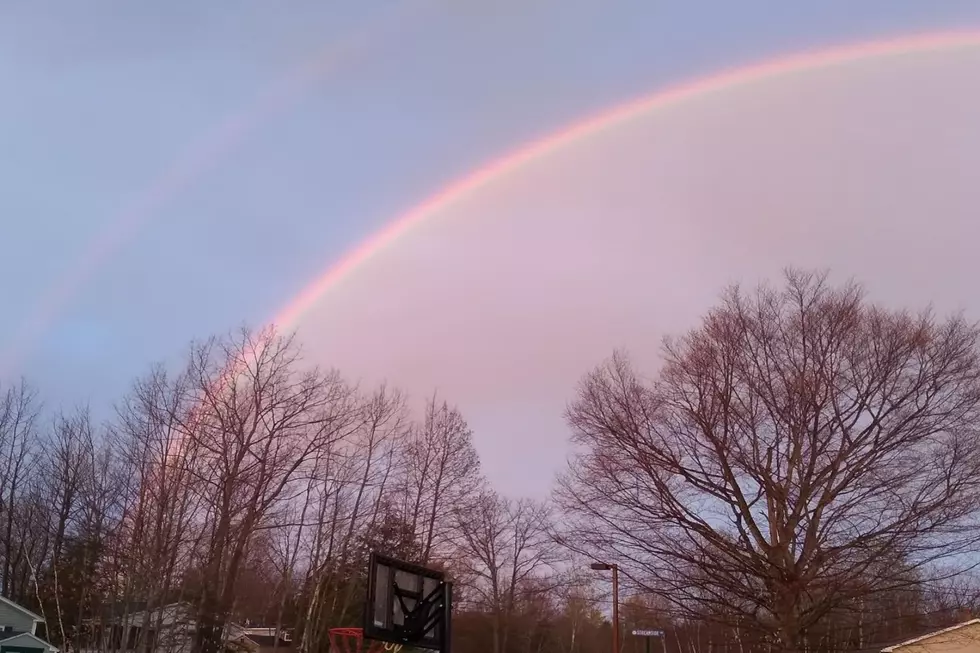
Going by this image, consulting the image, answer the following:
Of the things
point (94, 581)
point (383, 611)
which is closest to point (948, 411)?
point (383, 611)

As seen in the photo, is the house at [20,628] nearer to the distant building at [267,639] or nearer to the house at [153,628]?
the house at [153,628]

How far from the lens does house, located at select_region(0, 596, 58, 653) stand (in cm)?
3141

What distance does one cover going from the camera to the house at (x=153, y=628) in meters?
22.4

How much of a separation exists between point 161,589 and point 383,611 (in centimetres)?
1555

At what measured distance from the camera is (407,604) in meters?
10.1

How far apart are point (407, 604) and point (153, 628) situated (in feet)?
56.0

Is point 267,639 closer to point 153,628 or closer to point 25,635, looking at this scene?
point 25,635

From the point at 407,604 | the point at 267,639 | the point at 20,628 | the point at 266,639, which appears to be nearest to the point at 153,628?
the point at 20,628

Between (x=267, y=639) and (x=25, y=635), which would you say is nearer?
(x=25, y=635)

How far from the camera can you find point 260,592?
30.5 meters

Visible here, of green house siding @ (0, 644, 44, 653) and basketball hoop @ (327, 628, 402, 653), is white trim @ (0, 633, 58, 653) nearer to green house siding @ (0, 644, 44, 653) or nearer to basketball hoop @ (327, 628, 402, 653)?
green house siding @ (0, 644, 44, 653)

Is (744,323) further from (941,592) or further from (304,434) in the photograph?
(304,434)

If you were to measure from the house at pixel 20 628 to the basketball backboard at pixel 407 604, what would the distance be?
28.2m

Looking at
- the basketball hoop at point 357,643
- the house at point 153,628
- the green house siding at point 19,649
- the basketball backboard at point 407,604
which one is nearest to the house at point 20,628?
the green house siding at point 19,649
